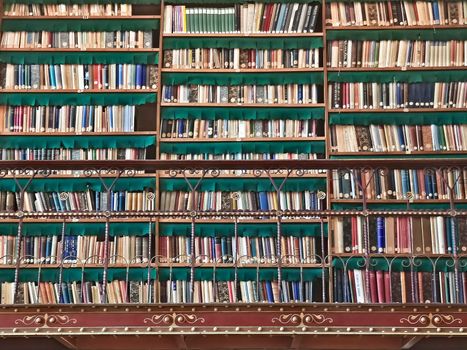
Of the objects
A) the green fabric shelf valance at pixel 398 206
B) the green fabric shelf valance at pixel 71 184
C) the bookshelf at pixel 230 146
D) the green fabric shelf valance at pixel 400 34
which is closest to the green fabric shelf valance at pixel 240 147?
the bookshelf at pixel 230 146

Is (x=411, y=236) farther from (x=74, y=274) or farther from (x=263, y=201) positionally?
(x=74, y=274)

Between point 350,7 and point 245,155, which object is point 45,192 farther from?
point 350,7

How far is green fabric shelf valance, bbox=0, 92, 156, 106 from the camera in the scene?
20.0 ft

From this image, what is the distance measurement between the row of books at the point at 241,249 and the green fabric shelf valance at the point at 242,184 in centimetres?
35

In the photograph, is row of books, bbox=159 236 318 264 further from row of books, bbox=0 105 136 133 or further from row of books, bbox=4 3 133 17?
row of books, bbox=4 3 133 17

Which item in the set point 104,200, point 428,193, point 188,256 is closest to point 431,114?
point 428,193

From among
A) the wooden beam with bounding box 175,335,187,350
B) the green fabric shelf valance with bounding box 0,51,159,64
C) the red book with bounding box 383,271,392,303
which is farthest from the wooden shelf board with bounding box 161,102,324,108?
the wooden beam with bounding box 175,335,187,350

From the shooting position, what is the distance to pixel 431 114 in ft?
19.7

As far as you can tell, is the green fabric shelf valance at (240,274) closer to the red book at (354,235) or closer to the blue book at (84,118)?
the red book at (354,235)

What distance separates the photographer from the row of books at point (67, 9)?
6207 millimetres

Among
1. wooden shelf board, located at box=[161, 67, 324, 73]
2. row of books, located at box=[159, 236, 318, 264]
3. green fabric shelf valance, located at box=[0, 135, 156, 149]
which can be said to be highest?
wooden shelf board, located at box=[161, 67, 324, 73]

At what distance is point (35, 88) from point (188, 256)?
1.58 metres

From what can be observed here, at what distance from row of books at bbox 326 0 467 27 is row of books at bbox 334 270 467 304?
174 centimetres

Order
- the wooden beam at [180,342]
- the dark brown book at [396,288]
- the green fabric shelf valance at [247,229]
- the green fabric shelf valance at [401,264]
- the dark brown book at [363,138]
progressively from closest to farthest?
the wooden beam at [180,342]
the dark brown book at [396,288]
the green fabric shelf valance at [401,264]
the green fabric shelf valance at [247,229]
the dark brown book at [363,138]
